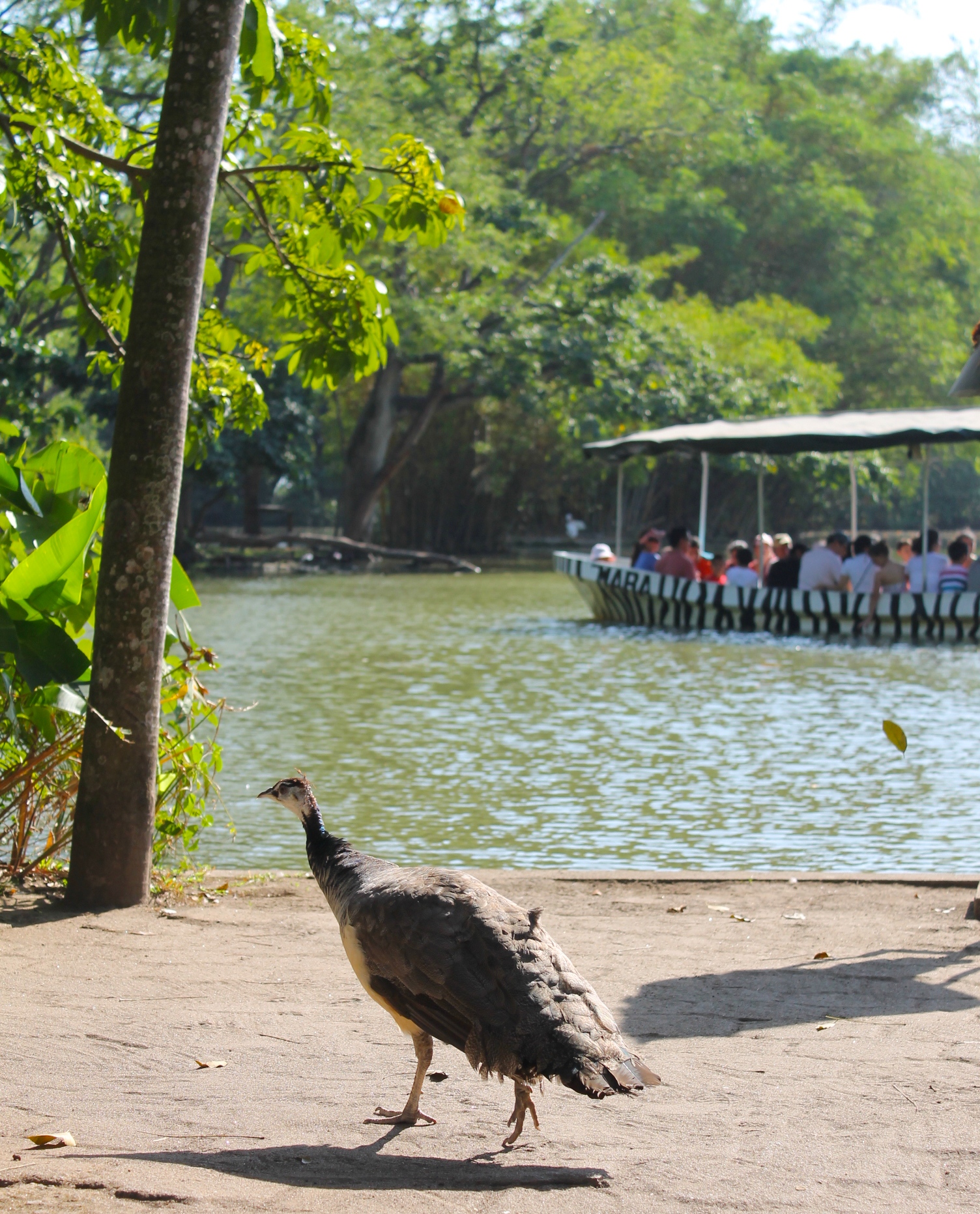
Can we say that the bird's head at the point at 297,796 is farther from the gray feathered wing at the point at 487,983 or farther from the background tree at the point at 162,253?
the background tree at the point at 162,253

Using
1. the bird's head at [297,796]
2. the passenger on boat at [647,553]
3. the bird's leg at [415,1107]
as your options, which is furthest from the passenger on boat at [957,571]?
the bird's leg at [415,1107]

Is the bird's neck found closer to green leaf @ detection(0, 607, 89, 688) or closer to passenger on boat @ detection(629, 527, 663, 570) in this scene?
green leaf @ detection(0, 607, 89, 688)

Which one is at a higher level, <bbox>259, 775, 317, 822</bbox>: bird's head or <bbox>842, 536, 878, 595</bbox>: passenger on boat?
<bbox>842, 536, 878, 595</bbox>: passenger on boat

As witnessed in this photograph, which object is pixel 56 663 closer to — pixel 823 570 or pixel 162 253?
pixel 162 253

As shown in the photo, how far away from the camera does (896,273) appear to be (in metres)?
49.2

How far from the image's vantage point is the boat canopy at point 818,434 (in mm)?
19797

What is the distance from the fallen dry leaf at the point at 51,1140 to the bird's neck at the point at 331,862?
89cm

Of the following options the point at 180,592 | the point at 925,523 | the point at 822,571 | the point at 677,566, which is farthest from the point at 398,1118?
the point at 677,566

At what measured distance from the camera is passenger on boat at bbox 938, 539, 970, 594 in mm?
19594

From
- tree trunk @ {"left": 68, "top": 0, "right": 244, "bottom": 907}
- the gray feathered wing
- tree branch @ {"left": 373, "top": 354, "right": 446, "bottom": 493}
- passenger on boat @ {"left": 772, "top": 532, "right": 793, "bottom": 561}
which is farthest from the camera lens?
tree branch @ {"left": 373, "top": 354, "right": 446, "bottom": 493}

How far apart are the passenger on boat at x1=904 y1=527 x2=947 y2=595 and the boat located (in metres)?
0.58

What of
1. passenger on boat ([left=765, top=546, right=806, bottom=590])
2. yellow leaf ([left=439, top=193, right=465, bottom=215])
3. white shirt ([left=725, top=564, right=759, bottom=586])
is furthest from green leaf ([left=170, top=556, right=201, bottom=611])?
passenger on boat ([left=765, top=546, right=806, bottom=590])

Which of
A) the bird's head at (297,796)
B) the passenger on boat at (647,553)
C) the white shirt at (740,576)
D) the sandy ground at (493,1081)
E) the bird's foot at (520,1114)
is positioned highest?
the passenger on boat at (647,553)

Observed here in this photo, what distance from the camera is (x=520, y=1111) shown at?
144 inches
